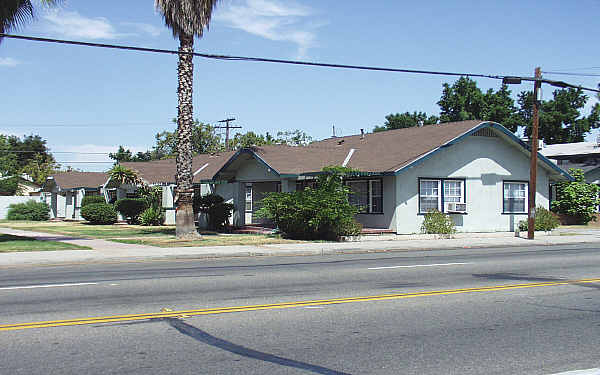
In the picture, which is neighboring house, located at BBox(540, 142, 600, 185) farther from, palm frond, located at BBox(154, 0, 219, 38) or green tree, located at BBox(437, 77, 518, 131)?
palm frond, located at BBox(154, 0, 219, 38)

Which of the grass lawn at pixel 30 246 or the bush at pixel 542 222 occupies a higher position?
the bush at pixel 542 222

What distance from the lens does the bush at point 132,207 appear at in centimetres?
3947

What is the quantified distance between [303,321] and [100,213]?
33688mm

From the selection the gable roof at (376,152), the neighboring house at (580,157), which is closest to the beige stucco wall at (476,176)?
the gable roof at (376,152)

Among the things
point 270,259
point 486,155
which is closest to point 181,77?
point 270,259

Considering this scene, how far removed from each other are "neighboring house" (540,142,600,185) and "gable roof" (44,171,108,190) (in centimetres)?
3436

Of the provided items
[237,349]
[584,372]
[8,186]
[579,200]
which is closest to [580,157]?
[579,200]

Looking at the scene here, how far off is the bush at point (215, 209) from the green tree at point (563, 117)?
47.5 m

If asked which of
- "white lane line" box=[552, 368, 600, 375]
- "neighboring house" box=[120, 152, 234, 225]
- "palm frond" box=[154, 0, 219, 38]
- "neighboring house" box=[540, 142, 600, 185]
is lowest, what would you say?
"white lane line" box=[552, 368, 600, 375]

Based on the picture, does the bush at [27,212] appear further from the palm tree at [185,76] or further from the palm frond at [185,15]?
the palm frond at [185,15]

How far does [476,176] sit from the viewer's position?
97.2 feet

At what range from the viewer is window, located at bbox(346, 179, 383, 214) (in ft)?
91.5

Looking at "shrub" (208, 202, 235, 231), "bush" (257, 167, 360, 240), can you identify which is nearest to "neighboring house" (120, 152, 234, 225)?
"shrub" (208, 202, 235, 231)

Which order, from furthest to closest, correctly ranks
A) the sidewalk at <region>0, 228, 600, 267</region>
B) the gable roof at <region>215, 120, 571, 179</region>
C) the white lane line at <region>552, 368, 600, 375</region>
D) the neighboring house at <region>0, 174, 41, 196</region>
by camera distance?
the neighboring house at <region>0, 174, 41, 196</region>, the gable roof at <region>215, 120, 571, 179</region>, the sidewalk at <region>0, 228, 600, 267</region>, the white lane line at <region>552, 368, 600, 375</region>
